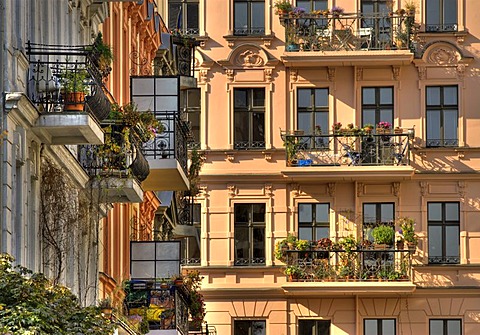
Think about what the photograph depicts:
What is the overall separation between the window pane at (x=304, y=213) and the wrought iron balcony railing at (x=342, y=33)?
417cm

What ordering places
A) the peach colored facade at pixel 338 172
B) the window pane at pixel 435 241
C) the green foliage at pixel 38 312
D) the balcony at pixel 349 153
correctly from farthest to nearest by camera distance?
1. the window pane at pixel 435 241
2. the peach colored facade at pixel 338 172
3. the balcony at pixel 349 153
4. the green foliage at pixel 38 312

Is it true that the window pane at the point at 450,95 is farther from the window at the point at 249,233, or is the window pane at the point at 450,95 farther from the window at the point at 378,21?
the window at the point at 249,233

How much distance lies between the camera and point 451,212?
4897 cm

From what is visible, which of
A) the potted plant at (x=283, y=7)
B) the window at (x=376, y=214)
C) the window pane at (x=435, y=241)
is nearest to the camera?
the potted plant at (x=283, y=7)

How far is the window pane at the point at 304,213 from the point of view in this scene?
49094 millimetres

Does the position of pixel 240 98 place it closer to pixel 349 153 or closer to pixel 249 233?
pixel 349 153

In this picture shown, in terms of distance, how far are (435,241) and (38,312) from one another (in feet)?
107

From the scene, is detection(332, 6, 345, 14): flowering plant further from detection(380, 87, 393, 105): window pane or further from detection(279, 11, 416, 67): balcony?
detection(380, 87, 393, 105): window pane

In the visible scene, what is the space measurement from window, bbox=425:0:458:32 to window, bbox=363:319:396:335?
26.1 ft

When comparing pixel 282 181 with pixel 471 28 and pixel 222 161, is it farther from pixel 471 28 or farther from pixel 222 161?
pixel 471 28

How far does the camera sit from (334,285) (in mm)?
47438

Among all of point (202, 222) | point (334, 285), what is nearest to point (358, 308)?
point (334, 285)

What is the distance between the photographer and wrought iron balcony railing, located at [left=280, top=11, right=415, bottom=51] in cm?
4866

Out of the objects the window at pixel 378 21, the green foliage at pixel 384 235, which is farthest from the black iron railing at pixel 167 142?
the window at pixel 378 21
